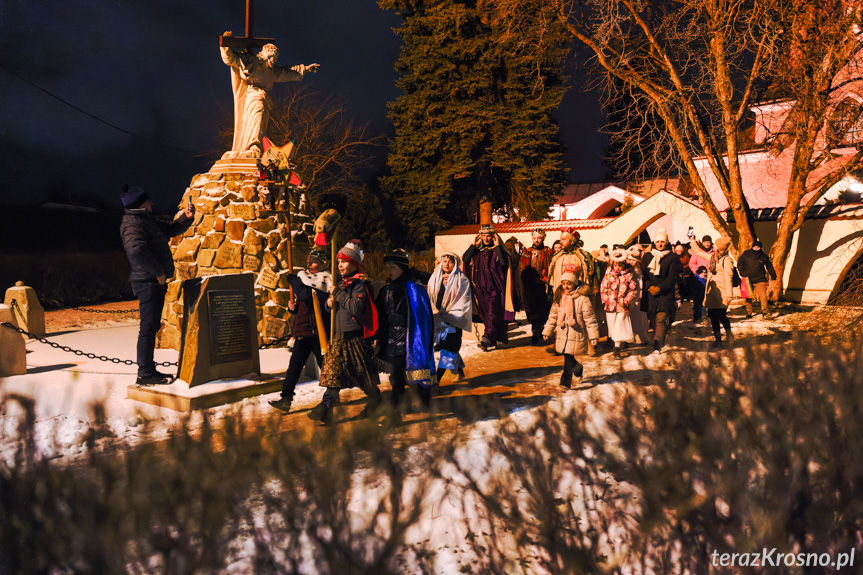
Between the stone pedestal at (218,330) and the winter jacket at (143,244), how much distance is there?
1.67ft

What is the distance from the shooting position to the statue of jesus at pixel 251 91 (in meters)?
11.5

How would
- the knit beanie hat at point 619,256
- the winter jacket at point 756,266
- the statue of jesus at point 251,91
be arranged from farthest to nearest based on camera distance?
the winter jacket at point 756,266
the statue of jesus at point 251,91
the knit beanie hat at point 619,256

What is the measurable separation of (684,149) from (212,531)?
50.8 feet

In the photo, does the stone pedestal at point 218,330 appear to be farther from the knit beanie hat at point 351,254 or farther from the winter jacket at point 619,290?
the winter jacket at point 619,290

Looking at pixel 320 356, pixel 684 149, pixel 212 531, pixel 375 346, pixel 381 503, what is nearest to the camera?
pixel 212 531

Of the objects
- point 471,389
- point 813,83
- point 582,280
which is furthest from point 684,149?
point 471,389

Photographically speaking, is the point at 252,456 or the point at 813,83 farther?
the point at 813,83

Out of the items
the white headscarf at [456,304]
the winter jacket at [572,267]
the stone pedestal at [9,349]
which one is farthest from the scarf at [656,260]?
the stone pedestal at [9,349]

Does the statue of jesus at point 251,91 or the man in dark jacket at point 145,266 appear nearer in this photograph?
the man in dark jacket at point 145,266

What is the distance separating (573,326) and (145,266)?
4687 mm

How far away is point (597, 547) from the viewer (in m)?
2.53

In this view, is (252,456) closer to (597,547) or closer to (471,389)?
(597,547)

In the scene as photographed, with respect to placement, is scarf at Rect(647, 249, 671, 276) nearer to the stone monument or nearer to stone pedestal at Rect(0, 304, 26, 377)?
the stone monument

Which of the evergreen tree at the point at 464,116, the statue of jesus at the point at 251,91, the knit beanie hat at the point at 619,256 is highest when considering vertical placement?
the evergreen tree at the point at 464,116
